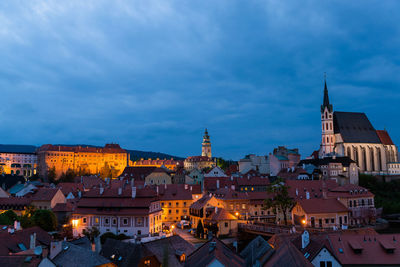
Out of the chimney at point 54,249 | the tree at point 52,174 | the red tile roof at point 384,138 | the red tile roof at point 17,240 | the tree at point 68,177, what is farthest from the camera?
the tree at point 52,174

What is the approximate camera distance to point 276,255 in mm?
29781

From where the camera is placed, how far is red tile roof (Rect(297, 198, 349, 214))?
56.8m

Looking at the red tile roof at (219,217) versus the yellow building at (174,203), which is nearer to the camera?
the red tile roof at (219,217)

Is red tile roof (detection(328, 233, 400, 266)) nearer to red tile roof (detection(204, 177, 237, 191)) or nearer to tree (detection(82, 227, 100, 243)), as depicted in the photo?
tree (detection(82, 227, 100, 243))

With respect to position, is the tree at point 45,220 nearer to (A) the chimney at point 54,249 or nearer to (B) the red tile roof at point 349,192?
(A) the chimney at point 54,249

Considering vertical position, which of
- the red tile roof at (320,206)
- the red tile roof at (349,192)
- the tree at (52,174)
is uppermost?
the tree at (52,174)

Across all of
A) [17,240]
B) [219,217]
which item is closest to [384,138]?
[219,217]

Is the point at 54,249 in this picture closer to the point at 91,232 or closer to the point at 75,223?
the point at 91,232

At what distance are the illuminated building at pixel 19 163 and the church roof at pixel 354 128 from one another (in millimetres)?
125681

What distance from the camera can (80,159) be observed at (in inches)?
6722

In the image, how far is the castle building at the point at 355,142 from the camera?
4429 inches

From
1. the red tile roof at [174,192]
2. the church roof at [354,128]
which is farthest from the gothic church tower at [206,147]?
the red tile roof at [174,192]

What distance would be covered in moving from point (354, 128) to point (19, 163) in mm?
135682

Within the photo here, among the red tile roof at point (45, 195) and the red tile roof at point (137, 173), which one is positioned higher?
the red tile roof at point (137, 173)
